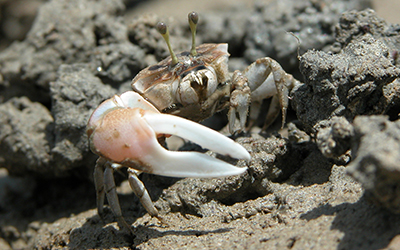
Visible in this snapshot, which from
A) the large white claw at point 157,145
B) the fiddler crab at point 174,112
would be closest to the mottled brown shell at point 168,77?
the fiddler crab at point 174,112

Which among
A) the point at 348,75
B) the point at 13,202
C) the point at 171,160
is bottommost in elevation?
the point at 13,202

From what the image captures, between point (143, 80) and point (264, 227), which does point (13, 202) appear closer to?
point (143, 80)

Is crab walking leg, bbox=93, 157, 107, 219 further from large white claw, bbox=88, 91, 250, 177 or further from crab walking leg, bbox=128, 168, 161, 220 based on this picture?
large white claw, bbox=88, 91, 250, 177

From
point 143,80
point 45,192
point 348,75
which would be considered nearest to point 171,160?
point 143,80

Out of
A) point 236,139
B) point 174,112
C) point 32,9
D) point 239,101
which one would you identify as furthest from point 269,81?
point 32,9

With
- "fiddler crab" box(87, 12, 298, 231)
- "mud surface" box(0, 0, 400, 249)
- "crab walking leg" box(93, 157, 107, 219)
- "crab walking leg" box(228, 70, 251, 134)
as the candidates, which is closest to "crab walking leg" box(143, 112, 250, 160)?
"fiddler crab" box(87, 12, 298, 231)

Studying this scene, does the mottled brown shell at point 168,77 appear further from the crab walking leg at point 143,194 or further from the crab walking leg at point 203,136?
the crab walking leg at point 203,136

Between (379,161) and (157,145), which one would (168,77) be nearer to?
(157,145)
